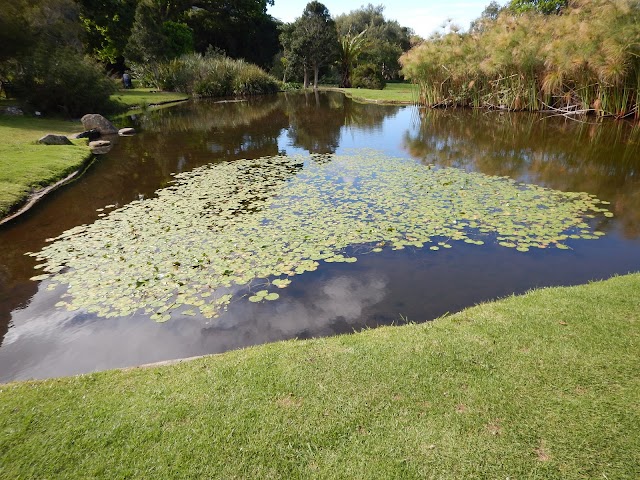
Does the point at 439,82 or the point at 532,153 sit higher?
the point at 439,82

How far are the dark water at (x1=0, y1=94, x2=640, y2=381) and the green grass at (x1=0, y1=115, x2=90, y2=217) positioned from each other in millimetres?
475

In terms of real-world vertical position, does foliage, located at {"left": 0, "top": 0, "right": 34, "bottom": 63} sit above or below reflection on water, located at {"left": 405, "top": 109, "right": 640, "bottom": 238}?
above

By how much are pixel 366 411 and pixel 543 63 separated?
17919 millimetres

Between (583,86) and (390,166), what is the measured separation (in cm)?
1044

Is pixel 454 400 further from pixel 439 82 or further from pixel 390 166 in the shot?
pixel 439 82

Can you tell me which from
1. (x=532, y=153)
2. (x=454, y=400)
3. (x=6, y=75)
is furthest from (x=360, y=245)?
(x=6, y=75)

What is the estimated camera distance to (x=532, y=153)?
1080 cm

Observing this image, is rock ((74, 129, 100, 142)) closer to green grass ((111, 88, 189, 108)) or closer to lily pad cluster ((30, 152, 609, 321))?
green grass ((111, 88, 189, 108))

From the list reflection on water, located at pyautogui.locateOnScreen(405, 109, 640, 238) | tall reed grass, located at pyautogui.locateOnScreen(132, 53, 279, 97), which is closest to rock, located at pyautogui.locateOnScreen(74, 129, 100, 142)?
reflection on water, located at pyautogui.locateOnScreen(405, 109, 640, 238)

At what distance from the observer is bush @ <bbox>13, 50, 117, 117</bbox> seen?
54.7 ft

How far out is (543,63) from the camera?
1557 centimetres

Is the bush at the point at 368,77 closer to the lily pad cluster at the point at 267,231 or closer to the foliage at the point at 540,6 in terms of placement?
the foliage at the point at 540,6

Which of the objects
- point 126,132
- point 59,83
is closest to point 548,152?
point 126,132

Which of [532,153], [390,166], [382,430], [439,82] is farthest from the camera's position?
[439,82]
